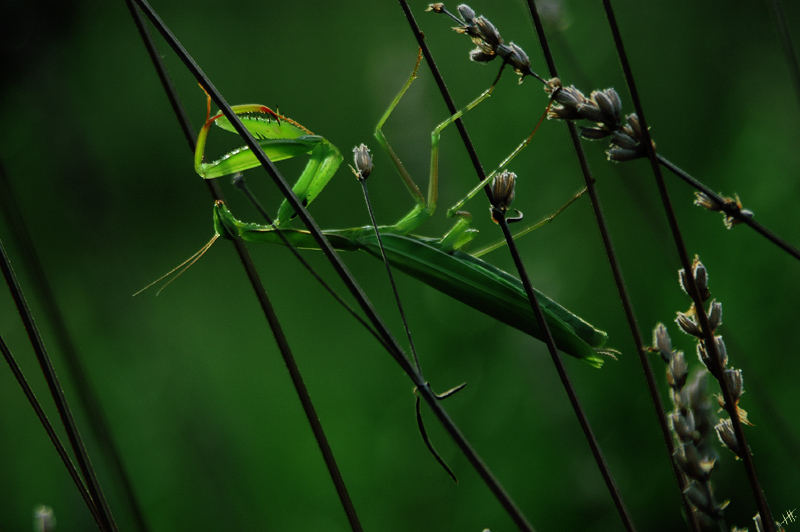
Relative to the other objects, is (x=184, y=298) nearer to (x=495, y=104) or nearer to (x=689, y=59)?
(x=495, y=104)

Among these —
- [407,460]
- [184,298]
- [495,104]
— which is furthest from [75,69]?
[407,460]

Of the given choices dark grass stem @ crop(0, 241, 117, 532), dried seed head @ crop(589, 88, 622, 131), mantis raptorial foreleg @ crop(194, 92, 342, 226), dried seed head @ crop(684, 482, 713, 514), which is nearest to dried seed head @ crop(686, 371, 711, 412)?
dried seed head @ crop(684, 482, 713, 514)

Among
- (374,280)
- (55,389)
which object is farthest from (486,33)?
(374,280)

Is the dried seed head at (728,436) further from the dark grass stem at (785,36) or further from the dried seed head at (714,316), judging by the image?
the dark grass stem at (785,36)

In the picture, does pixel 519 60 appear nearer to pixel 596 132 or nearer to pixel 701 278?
pixel 596 132

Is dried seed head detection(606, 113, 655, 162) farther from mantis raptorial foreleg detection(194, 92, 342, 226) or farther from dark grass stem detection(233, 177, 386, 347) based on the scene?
mantis raptorial foreleg detection(194, 92, 342, 226)

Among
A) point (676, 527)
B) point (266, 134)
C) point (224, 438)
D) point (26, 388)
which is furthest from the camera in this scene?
point (224, 438)

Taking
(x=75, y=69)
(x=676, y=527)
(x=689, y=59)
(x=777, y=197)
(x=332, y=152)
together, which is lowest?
(x=676, y=527)
